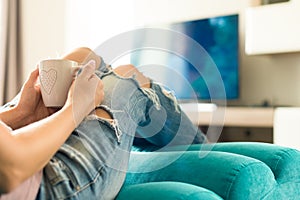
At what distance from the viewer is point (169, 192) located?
76cm

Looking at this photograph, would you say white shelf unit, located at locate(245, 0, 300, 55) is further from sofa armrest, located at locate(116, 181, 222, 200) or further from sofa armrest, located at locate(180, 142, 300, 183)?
sofa armrest, located at locate(116, 181, 222, 200)

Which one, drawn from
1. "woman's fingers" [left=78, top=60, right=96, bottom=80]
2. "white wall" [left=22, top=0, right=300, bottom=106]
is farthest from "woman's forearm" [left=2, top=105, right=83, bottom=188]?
"white wall" [left=22, top=0, right=300, bottom=106]

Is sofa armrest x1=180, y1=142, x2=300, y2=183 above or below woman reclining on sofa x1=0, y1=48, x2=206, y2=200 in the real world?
below

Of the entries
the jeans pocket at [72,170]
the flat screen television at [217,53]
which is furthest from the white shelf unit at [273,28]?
the jeans pocket at [72,170]

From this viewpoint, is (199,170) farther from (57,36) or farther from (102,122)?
(57,36)

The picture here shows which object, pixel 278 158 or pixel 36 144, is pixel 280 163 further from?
pixel 36 144

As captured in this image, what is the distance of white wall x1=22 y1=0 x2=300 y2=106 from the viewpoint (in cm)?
313

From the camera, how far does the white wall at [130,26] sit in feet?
10.3

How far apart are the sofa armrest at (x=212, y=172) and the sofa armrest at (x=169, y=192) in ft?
0.17

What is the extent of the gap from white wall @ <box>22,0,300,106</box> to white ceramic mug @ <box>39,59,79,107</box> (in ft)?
8.00

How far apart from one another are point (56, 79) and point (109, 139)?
0.56 ft

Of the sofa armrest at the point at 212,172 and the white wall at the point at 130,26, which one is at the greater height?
the white wall at the point at 130,26

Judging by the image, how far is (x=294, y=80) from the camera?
3076mm

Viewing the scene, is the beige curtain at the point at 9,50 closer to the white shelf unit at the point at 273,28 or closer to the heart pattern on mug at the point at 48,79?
the white shelf unit at the point at 273,28
